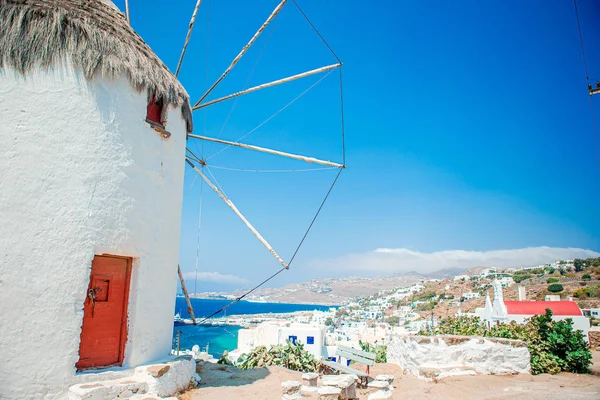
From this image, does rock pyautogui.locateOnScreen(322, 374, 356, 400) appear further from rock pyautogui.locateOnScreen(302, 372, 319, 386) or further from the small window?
the small window

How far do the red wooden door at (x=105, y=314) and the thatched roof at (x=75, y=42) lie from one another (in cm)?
276

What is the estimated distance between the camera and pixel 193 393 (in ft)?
20.0

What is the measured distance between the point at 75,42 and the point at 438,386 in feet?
27.7

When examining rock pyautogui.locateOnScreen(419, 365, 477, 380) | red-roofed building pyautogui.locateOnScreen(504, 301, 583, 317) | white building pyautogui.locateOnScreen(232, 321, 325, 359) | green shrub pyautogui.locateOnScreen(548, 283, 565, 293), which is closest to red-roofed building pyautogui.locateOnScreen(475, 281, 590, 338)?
red-roofed building pyautogui.locateOnScreen(504, 301, 583, 317)

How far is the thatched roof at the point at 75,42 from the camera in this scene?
517cm

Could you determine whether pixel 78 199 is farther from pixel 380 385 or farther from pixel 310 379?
pixel 380 385

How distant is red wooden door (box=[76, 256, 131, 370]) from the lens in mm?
5457

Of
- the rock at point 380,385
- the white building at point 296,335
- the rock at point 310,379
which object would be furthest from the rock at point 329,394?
the white building at point 296,335

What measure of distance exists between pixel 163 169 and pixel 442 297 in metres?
79.1

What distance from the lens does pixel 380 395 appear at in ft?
21.8

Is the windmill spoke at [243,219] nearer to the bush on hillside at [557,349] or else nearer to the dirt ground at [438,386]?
the dirt ground at [438,386]

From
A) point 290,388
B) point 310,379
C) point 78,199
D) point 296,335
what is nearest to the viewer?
point 78,199

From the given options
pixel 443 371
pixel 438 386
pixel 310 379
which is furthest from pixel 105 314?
pixel 443 371

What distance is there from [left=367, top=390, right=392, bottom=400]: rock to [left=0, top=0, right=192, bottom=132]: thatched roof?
6.08 metres
